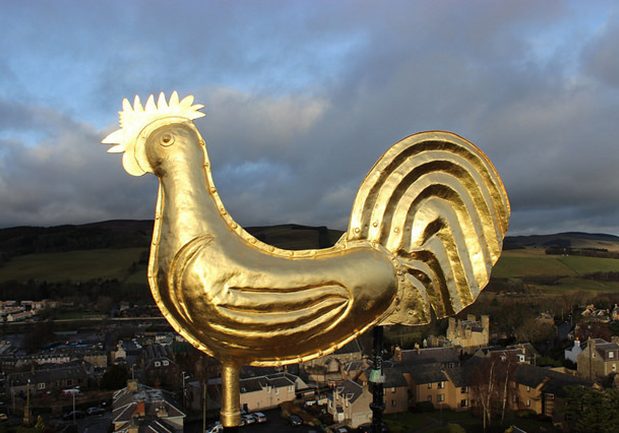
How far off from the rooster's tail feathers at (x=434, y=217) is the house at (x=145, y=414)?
24557 mm

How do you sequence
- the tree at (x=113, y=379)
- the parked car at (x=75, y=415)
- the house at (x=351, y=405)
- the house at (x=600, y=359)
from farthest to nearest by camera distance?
the tree at (x=113, y=379) < the house at (x=600, y=359) < the parked car at (x=75, y=415) < the house at (x=351, y=405)

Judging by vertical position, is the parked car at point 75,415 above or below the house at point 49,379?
below

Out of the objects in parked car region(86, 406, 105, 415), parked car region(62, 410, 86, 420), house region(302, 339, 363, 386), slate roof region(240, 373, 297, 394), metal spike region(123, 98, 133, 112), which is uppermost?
metal spike region(123, 98, 133, 112)

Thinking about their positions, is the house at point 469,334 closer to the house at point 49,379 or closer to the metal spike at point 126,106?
the house at point 49,379

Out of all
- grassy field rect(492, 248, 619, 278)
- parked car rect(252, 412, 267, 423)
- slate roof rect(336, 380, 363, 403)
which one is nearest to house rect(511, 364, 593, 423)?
slate roof rect(336, 380, 363, 403)

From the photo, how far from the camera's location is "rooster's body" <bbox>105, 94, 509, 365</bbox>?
149 inches

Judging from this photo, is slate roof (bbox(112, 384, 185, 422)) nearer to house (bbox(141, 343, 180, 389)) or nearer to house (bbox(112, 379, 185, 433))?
house (bbox(112, 379, 185, 433))

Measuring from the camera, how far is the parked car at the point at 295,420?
3030cm

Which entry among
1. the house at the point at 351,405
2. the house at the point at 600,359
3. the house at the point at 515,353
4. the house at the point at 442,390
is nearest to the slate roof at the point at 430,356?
the house at the point at 515,353

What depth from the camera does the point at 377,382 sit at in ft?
14.7

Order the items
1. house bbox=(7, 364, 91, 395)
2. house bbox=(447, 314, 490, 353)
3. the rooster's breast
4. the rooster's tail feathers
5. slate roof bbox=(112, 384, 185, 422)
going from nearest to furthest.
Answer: the rooster's breast < the rooster's tail feathers < slate roof bbox=(112, 384, 185, 422) < house bbox=(7, 364, 91, 395) < house bbox=(447, 314, 490, 353)

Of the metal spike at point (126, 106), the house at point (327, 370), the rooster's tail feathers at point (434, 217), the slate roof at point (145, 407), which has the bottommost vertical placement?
the house at point (327, 370)

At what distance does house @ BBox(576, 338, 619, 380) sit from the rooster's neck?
138ft

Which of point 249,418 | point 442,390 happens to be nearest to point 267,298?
point 249,418
